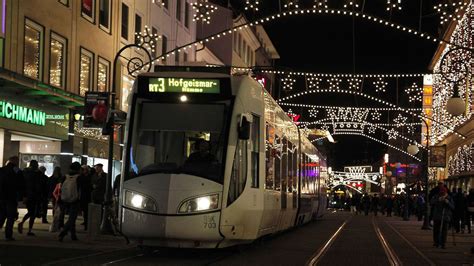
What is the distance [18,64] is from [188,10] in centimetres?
2286

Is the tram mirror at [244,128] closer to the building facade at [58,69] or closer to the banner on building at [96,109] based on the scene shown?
the banner on building at [96,109]

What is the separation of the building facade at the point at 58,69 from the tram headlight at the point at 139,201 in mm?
8909

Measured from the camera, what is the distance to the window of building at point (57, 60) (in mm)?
27969

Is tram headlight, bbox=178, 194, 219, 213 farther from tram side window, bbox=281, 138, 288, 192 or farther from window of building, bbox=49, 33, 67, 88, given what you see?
window of building, bbox=49, 33, 67, 88

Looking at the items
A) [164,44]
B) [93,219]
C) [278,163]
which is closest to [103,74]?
[164,44]

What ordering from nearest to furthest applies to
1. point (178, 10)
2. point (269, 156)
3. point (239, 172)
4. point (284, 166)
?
point (239, 172)
point (269, 156)
point (284, 166)
point (178, 10)

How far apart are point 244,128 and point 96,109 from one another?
677 cm

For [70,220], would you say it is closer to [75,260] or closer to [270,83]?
[75,260]

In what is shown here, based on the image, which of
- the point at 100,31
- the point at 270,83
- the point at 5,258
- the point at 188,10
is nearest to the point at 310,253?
the point at 5,258

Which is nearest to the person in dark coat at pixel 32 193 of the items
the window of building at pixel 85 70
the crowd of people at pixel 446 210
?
the crowd of people at pixel 446 210

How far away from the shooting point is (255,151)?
15719 millimetres

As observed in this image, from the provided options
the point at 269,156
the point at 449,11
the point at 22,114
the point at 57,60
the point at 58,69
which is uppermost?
the point at 449,11

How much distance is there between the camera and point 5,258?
13219 mm

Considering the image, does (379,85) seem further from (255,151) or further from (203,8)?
(255,151)
